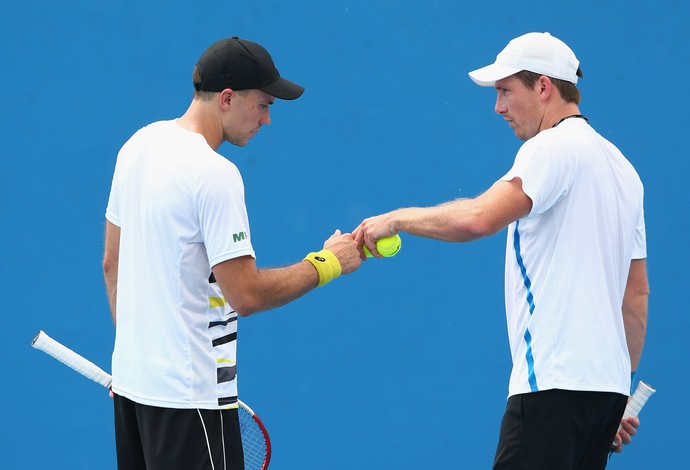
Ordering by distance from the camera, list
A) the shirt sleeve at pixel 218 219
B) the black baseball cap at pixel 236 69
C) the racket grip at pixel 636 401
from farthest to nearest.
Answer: the racket grip at pixel 636 401 → the black baseball cap at pixel 236 69 → the shirt sleeve at pixel 218 219

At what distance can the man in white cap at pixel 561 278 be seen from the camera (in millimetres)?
2631

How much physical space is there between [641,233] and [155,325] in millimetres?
1446

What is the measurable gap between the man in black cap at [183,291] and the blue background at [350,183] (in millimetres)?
1585

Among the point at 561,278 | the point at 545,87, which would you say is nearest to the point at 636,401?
the point at 561,278

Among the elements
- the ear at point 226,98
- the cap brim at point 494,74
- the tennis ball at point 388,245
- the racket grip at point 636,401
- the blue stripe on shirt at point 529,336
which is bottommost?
the racket grip at point 636,401

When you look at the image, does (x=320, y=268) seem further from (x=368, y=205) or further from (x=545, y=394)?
(x=368, y=205)

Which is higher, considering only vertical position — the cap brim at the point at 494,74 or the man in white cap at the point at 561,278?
the cap brim at the point at 494,74

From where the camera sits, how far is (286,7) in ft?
14.0

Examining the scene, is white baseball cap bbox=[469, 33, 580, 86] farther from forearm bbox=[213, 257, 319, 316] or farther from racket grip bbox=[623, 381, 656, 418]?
racket grip bbox=[623, 381, 656, 418]

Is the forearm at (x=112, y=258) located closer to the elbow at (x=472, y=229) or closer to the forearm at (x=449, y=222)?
the forearm at (x=449, y=222)

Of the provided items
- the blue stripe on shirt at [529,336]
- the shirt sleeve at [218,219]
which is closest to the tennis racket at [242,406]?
the shirt sleeve at [218,219]

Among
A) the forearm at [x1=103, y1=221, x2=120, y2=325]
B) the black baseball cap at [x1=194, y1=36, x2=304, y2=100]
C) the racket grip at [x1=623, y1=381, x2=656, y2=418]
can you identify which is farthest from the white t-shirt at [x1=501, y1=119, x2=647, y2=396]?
the forearm at [x1=103, y1=221, x2=120, y2=325]

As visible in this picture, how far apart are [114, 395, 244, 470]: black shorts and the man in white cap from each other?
2.45ft

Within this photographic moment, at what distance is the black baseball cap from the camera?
8.96 ft
